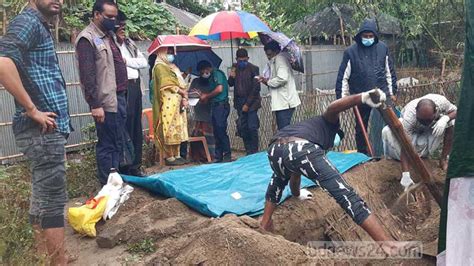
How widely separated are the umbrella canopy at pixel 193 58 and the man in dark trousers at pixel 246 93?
2.28 ft

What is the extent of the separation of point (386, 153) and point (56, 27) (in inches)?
213

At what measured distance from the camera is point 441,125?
507 cm

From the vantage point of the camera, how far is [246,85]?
286 inches

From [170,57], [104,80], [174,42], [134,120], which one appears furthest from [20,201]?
[174,42]

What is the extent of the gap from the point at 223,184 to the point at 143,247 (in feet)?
4.98

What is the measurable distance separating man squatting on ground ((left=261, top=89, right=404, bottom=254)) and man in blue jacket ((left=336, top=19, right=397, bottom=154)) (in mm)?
2278

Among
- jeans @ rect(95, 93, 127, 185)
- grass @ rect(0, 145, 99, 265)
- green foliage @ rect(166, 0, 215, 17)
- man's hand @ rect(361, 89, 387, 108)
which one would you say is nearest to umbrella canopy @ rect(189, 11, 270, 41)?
grass @ rect(0, 145, 99, 265)

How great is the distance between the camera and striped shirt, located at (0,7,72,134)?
309 centimetres

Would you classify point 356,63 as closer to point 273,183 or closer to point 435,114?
point 435,114

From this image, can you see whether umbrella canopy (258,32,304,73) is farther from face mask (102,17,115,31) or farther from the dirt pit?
face mask (102,17,115,31)

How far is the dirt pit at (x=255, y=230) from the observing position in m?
3.40

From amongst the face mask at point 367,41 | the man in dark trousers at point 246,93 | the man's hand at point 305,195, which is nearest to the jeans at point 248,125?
the man in dark trousers at point 246,93

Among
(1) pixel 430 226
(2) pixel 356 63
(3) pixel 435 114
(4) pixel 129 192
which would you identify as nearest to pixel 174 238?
(4) pixel 129 192

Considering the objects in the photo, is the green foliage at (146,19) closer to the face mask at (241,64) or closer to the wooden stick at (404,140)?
the face mask at (241,64)
